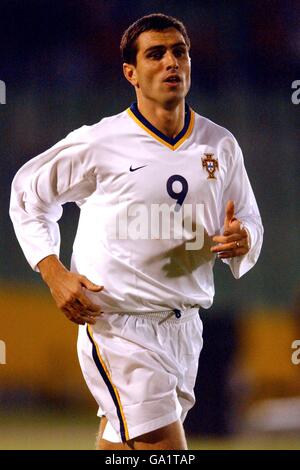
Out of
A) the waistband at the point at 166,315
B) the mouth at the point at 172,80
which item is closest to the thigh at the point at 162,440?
the waistband at the point at 166,315

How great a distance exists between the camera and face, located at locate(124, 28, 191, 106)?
2193 mm

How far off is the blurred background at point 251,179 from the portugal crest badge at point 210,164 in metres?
0.77

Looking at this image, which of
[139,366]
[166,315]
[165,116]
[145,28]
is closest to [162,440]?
[139,366]

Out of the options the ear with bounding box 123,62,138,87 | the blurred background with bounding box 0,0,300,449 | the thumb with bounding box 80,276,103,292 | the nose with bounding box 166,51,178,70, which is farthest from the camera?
the blurred background with bounding box 0,0,300,449

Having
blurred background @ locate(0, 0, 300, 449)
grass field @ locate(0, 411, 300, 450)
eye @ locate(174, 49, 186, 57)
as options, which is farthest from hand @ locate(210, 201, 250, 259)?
grass field @ locate(0, 411, 300, 450)

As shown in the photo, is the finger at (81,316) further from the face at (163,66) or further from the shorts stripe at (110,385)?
the face at (163,66)

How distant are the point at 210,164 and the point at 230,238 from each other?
0.23m

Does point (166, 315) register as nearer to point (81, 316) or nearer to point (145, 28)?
point (81, 316)

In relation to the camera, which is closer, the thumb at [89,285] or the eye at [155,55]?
the thumb at [89,285]

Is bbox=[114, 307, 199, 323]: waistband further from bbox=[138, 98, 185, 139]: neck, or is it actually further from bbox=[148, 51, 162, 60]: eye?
bbox=[148, 51, 162, 60]: eye

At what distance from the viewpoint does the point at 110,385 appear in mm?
2156

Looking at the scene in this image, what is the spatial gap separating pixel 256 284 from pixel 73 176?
1.03 meters

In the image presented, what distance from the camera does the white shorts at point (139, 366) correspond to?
2.11 m
